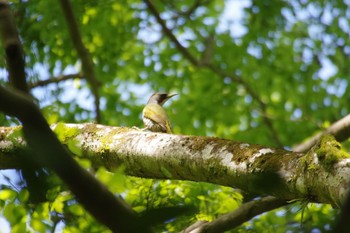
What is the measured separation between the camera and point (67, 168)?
1.31 m

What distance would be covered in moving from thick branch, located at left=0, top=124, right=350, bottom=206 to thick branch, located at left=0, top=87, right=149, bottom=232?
122 centimetres

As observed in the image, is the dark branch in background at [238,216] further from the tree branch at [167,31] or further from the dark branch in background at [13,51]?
the tree branch at [167,31]

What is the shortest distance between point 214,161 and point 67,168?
6.79 ft

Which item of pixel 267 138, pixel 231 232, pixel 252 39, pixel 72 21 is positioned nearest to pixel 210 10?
pixel 252 39

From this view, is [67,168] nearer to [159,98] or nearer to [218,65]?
[159,98]

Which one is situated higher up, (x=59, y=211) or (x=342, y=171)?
(x=342, y=171)

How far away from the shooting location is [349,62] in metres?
11.4

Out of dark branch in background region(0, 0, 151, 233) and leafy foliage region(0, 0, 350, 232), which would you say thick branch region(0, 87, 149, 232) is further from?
leafy foliage region(0, 0, 350, 232)

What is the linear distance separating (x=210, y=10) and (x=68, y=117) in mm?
3961

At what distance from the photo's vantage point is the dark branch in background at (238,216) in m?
3.95

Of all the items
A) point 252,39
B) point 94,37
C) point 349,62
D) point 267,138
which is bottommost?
point 267,138

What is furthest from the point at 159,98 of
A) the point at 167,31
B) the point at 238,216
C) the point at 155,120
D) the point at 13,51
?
the point at 13,51

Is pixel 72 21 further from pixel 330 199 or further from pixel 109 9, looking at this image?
pixel 330 199

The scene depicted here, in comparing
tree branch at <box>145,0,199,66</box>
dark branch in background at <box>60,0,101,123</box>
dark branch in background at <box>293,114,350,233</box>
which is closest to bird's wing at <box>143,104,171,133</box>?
dark branch in background at <box>60,0,101,123</box>
